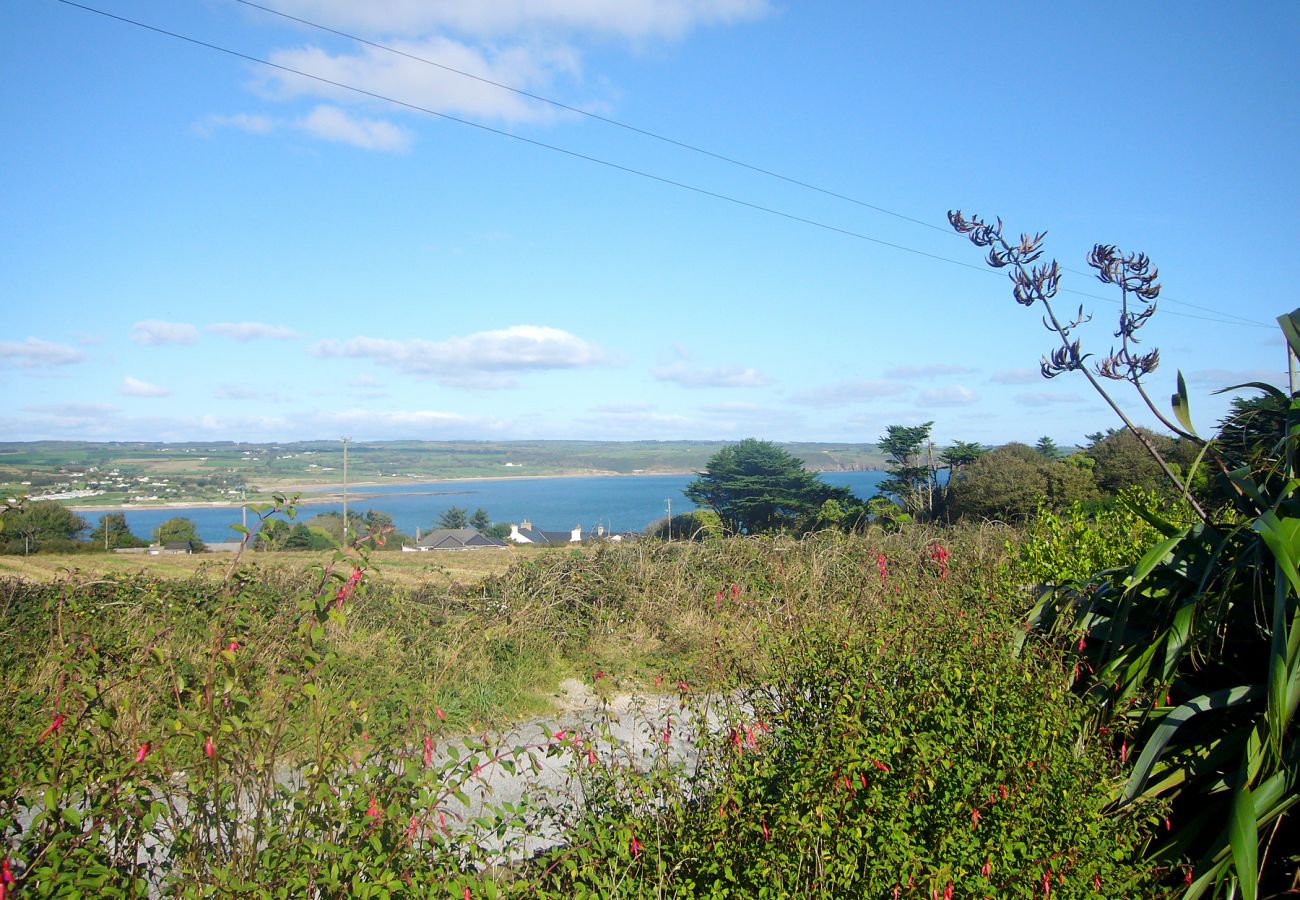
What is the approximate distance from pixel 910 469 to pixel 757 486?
8.67m

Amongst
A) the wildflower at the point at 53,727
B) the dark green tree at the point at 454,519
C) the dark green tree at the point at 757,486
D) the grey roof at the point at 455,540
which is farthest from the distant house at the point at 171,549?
the dark green tree at the point at 757,486

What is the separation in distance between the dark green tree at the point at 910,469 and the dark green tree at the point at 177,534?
48.3ft

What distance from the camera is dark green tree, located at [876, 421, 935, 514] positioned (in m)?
20.1

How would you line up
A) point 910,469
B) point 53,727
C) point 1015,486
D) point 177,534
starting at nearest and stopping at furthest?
point 53,727 < point 1015,486 < point 177,534 < point 910,469

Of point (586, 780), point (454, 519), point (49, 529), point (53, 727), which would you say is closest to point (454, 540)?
point (454, 519)

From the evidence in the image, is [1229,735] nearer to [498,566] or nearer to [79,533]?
[498,566]

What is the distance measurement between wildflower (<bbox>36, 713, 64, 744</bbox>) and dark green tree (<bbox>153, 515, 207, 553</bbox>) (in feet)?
54.5

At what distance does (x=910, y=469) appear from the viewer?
24.1m

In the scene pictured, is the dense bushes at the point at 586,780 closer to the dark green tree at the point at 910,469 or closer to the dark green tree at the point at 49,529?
the dark green tree at the point at 49,529

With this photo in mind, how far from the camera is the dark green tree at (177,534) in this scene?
57.6 feet

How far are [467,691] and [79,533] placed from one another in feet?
39.7

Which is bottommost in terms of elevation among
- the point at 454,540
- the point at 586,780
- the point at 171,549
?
the point at 454,540

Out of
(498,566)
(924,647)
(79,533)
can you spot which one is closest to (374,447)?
(79,533)

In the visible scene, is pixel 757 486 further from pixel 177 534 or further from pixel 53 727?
pixel 53 727
